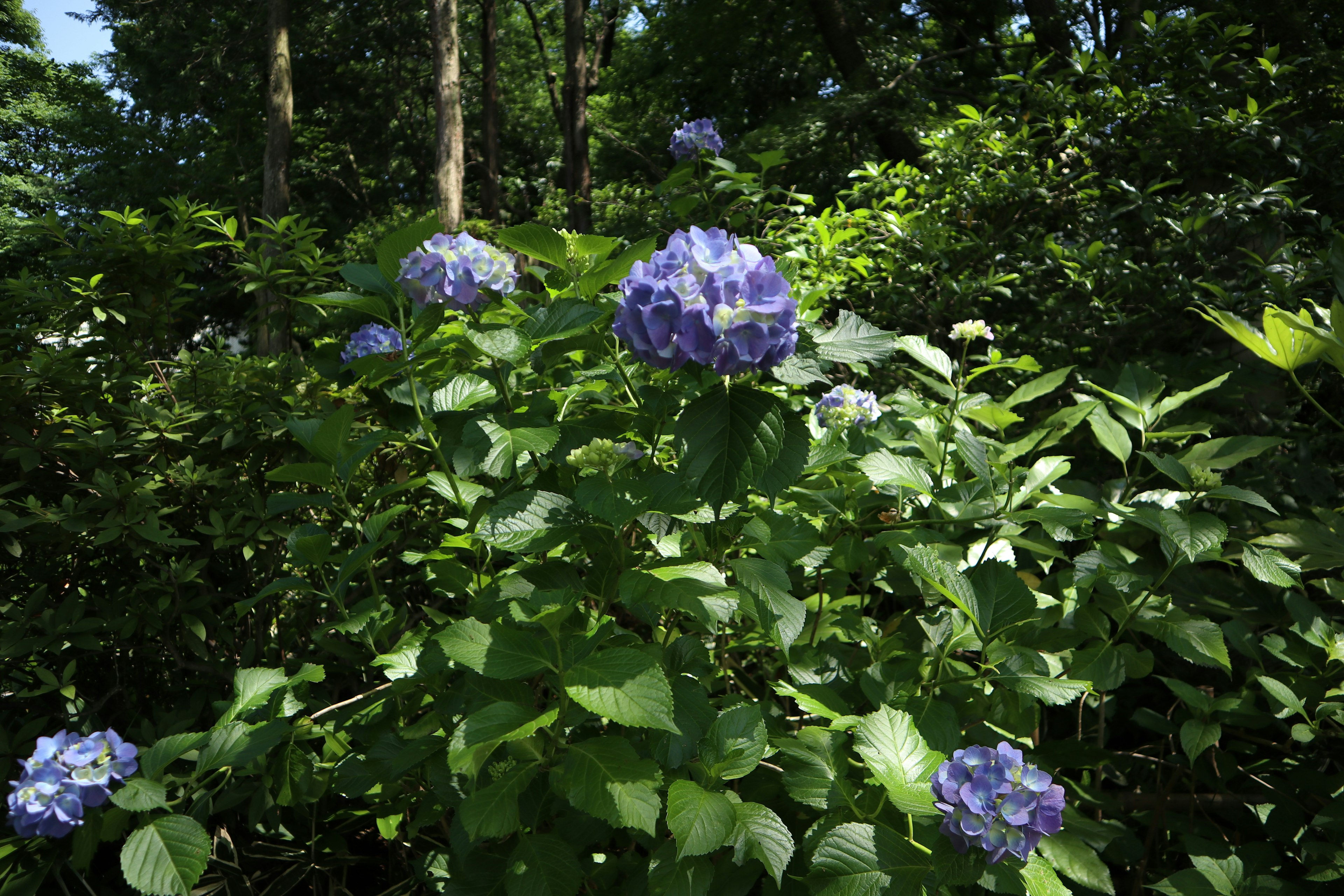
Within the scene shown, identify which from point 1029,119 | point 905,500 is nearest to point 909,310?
point 1029,119

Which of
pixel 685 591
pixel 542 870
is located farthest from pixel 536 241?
pixel 542 870

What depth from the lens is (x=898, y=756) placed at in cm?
127

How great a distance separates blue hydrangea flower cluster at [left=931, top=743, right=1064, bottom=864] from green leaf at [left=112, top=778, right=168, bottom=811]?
4.00 ft

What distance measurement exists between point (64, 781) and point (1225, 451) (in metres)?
2.33

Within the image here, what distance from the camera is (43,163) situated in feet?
69.2

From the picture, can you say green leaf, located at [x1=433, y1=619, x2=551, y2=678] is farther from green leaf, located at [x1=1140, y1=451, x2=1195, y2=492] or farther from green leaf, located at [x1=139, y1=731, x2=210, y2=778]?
green leaf, located at [x1=1140, y1=451, x2=1195, y2=492]

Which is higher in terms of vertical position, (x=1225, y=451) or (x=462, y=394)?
(x=462, y=394)

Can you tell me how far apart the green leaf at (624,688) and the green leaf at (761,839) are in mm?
235

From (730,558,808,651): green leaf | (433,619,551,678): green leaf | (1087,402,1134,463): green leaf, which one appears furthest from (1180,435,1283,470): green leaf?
(433,619,551,678): green leaf

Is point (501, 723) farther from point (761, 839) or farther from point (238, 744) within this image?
point (238, 744)

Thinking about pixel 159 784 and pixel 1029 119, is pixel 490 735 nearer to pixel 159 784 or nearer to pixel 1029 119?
pixel 159 784

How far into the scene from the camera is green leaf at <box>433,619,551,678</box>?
1.11m

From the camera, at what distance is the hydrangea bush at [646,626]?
1.15 meters

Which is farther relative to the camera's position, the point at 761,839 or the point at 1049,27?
the point at 1049,27
